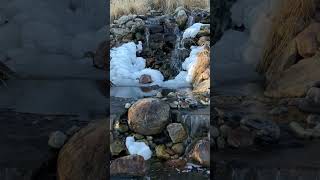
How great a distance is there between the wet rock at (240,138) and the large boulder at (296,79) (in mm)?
235

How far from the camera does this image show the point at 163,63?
4473 millimetres

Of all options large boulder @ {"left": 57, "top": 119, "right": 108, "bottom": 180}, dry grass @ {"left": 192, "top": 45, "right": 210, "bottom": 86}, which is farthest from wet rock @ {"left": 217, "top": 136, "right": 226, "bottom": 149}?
dry grass @ {"left": 192, "top": 45, "right": 210, "bottom": 86}

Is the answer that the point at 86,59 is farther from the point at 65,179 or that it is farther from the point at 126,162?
the point at 126,162

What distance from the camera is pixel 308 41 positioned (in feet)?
7.81

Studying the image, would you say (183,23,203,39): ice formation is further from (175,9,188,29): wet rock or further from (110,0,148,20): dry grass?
(110,0,148,20): dry grass

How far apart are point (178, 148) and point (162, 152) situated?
0.17m

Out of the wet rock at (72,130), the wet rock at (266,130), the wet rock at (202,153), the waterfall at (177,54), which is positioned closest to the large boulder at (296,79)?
the wet rock at (266,130)

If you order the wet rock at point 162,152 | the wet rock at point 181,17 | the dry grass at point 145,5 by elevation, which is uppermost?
the dry grass at point 145,5

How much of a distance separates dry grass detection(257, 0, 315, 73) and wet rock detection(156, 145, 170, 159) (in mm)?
1991

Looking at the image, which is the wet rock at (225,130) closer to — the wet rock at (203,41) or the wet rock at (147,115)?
the wet rock at (147,115)

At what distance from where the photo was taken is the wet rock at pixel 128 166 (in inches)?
157

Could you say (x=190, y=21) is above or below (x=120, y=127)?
above

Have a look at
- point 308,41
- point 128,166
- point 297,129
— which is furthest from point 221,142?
point 128,166

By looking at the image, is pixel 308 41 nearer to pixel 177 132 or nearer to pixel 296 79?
pixel 296 79
